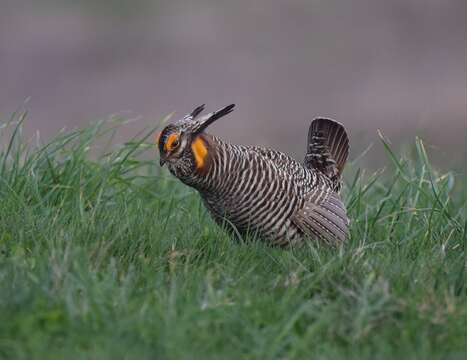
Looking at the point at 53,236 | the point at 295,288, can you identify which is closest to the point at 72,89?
the point at 53,236

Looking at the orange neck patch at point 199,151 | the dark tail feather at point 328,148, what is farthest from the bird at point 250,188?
the dark tail feather at point 328,148

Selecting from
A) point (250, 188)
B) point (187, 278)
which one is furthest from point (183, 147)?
point (187, 278)

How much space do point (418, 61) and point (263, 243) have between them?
7285 mm

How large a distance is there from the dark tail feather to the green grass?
1.78 ft

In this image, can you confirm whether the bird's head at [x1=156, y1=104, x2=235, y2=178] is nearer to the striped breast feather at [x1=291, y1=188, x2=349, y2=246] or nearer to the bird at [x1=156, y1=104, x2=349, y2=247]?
the bird at [x1=156, y1=104, x2=349, y2=247]

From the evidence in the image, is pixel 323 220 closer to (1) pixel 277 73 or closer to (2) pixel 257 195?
(2) pixel 257 195

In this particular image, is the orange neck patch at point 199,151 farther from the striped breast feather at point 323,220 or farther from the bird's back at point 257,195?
the striped breast feather at point 323,220

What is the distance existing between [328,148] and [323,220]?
2.88 feet

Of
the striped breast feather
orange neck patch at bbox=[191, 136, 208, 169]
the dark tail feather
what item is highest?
the dark tail feather

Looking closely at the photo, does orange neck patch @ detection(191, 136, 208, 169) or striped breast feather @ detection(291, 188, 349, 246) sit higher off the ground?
orange neck patch @ detection(191, 136, 208, 169)

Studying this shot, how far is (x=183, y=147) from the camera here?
18.8 feet

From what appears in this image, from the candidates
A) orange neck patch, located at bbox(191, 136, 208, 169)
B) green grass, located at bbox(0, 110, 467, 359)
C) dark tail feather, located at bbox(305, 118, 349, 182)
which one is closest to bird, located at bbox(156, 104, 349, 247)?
orange neck patch, located at bbox(191, 136, 208, 169)

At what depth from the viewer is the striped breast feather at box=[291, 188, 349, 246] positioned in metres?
6.01

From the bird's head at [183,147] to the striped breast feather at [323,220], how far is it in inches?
24.5
